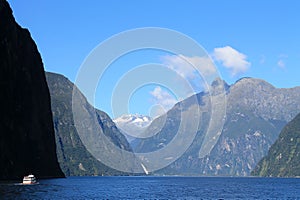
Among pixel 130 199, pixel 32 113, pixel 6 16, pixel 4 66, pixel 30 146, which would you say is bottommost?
pixel 130 199

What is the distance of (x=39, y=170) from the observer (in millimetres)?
195500

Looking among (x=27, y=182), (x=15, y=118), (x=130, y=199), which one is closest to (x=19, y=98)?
(x=15, y=118)

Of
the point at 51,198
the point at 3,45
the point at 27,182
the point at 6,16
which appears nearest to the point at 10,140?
the point at 27,182

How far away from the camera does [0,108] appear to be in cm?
15425

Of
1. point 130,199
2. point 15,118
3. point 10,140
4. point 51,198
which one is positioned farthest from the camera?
point 15,118

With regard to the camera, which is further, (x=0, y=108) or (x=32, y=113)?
(x=32, y=113)

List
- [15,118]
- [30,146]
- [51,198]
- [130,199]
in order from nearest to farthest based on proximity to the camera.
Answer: [51,198] → [130,199] → [15,118] → [30,146]

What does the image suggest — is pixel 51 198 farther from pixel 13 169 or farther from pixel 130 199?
pixel 13 169

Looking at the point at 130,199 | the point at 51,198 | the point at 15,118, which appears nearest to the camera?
the point at 51,198

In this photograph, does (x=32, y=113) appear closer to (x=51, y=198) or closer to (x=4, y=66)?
(x=4, y=66)

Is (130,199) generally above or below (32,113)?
below

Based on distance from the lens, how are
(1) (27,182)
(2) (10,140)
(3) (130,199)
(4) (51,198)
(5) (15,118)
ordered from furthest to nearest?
1. (5) (15,118)
2. (2) (10,140)
3. (1) (27,182)
4. (3) (130,199)
5. (4) (51,198)

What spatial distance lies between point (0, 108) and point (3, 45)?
21943 mm

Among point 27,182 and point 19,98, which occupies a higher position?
point 19,98
